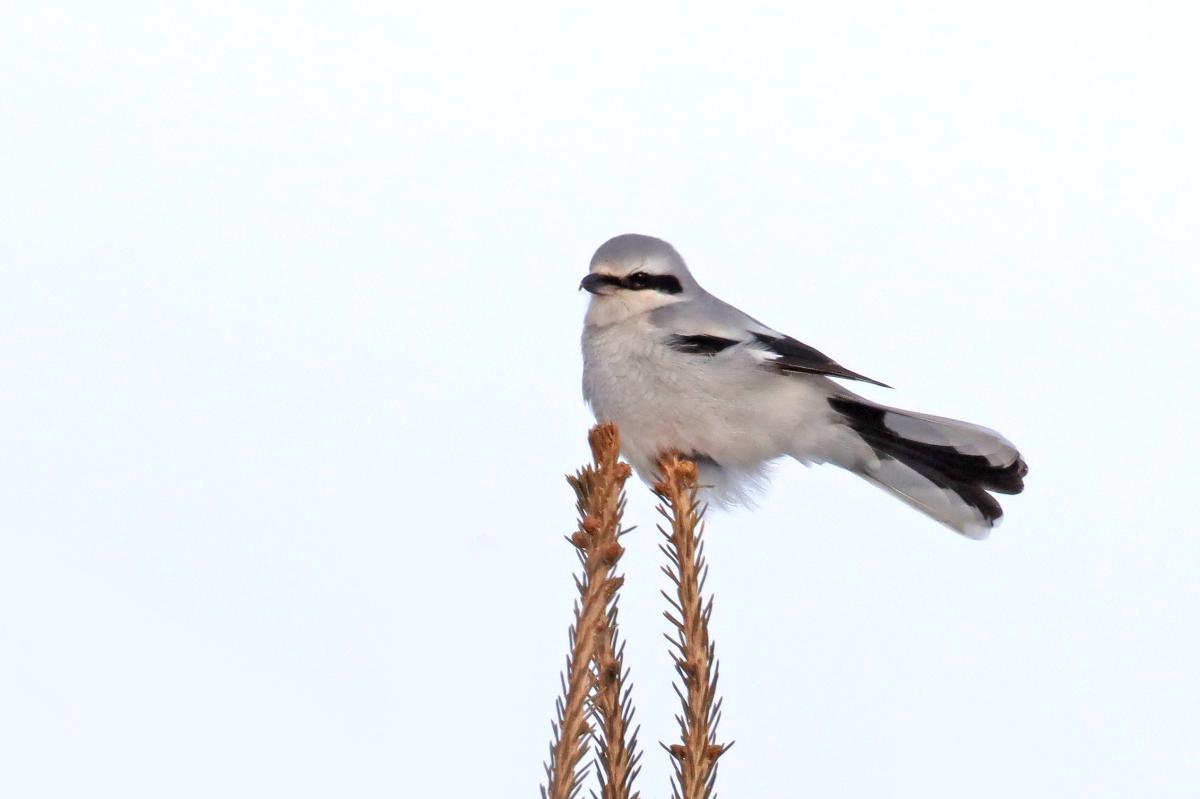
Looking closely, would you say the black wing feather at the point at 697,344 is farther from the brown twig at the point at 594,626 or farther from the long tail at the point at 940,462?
the brown twig at the point at 594,626

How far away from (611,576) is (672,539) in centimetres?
48

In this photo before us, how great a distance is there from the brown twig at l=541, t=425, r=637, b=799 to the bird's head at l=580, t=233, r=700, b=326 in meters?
2.27

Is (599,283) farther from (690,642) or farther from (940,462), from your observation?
(690,642)

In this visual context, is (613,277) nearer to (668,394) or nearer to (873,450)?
(668,394)

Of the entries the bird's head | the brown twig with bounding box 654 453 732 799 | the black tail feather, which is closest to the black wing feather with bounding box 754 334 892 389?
the black tail feather

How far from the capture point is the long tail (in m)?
4.23

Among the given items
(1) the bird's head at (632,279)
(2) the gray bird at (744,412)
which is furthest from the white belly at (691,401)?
(1) the bird's head at (632,279)

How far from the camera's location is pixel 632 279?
180 inches

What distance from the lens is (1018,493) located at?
14.2 ft

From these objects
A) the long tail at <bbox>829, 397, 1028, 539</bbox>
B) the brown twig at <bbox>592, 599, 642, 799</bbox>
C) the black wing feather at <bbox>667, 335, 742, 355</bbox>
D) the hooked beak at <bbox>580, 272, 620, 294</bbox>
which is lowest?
the brown twig at <bbox>592, 599, 642, 799</bbox>

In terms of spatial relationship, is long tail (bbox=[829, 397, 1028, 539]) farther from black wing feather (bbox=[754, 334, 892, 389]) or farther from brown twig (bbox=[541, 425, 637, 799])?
brown twig (bbox=[541, 425, 637, 799])

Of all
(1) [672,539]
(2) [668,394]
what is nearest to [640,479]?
(2) [668,394]

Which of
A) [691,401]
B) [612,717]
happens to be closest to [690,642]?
[612,717]

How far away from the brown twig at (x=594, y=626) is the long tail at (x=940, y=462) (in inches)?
91.8
